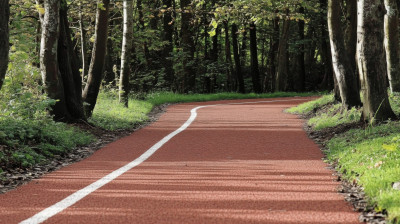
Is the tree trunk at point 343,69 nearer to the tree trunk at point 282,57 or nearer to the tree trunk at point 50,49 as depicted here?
the tree trunk at point 50,49

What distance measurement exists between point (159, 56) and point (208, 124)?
29544mm

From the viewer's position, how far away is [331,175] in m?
7.89

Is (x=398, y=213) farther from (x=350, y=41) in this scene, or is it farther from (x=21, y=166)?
(x=350, y=41)

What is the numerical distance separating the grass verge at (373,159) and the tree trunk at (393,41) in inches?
160

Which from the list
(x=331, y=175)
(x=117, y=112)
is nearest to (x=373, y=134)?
(x=331, y=175)

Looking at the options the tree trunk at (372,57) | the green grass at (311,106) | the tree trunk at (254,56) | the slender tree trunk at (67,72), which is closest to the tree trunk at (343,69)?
the tree trunk at (372,57)

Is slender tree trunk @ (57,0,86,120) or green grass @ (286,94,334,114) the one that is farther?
green grass @ (286,94,334,114)

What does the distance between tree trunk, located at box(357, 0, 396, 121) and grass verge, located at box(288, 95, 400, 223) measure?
29.7 inches

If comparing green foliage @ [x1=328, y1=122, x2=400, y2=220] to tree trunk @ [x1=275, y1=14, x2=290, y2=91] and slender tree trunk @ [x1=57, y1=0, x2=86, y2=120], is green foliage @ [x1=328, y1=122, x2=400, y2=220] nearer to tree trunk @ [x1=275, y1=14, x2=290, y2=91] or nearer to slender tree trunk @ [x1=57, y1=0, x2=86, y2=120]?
slender tree trunk @ [x1=57, y1=0, x2=86, y2=120]

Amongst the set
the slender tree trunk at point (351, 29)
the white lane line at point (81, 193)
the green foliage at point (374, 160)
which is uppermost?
the slender tree trunk at point (351, 29)

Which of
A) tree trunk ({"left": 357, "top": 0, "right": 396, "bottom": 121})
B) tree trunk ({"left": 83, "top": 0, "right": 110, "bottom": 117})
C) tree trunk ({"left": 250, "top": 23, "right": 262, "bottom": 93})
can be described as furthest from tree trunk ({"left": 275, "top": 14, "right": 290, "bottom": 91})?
tree trunk ({"left": 357, "top": 0, "right": 396, "bottom": 121})

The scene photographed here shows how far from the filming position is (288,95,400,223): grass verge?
5746mm

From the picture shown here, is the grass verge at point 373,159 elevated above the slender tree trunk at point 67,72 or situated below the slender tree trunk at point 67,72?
below

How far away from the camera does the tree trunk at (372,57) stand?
11.6m
